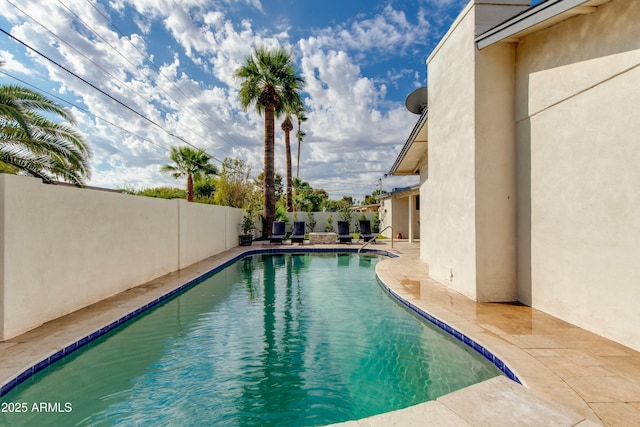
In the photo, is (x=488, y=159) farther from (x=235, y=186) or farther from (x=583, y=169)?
(x=235, y=186)

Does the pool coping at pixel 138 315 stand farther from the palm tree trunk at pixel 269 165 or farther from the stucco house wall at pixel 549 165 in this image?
the palm tree trunk at pixel 269 165

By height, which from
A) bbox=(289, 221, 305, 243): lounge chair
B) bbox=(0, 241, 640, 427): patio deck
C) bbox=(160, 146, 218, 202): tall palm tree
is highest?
bbox=(160, 146, 218, 202): tall palm tree

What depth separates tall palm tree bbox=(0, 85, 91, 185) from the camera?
8023mm

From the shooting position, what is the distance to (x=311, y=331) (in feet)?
19.2

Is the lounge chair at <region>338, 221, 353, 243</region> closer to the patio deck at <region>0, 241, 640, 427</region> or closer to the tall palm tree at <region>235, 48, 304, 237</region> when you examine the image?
the tall palm tree at <region>235, 48, 304, 237</region>

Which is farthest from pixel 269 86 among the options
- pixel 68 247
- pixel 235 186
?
pixel 68 247

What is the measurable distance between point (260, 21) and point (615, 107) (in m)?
12.7

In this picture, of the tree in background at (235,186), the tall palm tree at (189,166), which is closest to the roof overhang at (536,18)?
the tree in background at (235,186)

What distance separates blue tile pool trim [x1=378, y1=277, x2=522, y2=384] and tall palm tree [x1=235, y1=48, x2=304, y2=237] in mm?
13617

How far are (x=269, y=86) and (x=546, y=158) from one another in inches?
611

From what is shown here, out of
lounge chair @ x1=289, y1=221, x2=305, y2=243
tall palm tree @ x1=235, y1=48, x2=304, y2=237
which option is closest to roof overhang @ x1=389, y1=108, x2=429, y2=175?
lounge chair @ x1=289, y1=221, x2=305, y2=243

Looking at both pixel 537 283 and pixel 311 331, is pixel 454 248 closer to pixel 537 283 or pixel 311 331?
pixel 537 283

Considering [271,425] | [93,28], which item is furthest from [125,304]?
[93,28]

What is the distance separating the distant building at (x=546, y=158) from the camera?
423 cm
